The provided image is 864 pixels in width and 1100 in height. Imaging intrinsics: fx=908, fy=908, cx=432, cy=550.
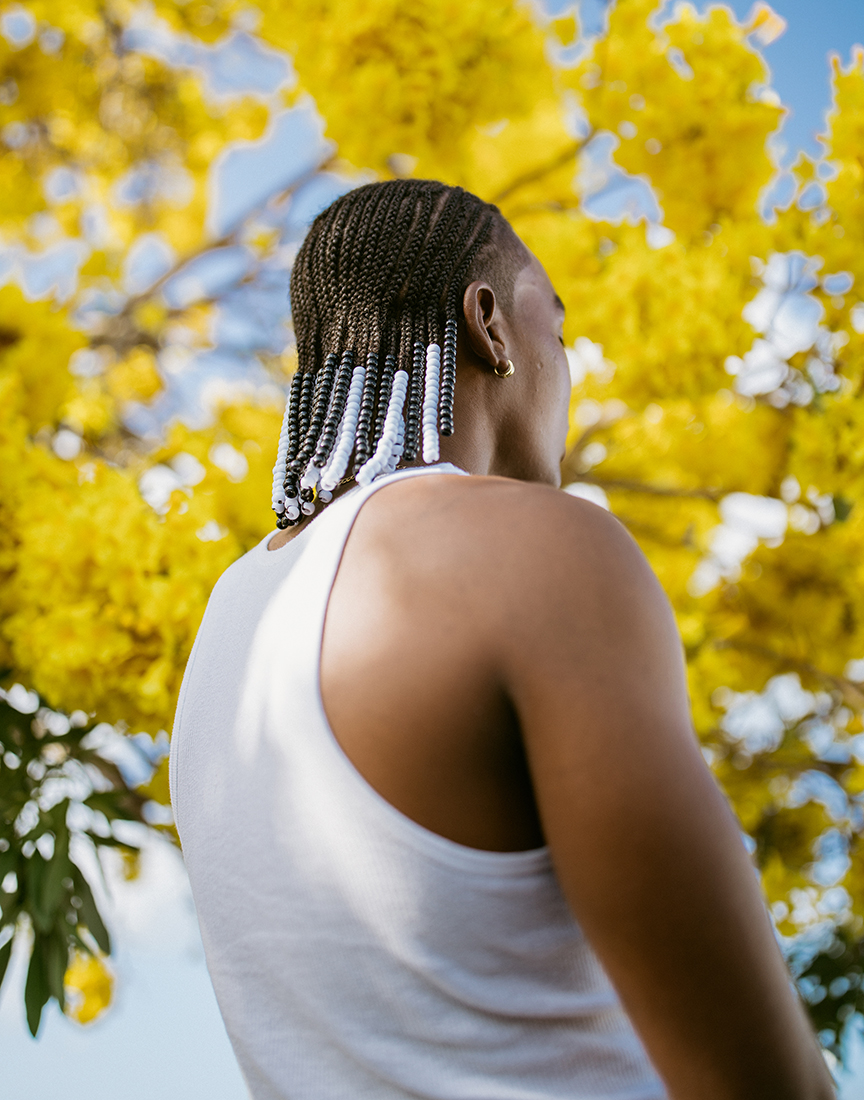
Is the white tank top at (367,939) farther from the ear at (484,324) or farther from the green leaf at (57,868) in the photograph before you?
the green leaf at (57,868)

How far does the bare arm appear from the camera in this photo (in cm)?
60

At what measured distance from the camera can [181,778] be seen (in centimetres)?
94

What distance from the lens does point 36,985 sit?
181 cm

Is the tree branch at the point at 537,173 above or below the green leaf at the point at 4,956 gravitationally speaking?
above

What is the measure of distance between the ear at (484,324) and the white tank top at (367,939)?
0.27m

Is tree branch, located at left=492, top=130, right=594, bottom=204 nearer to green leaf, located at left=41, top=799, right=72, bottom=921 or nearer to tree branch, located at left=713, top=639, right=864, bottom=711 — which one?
tree branch, located at left=713, top=639, right=864, bottom=711

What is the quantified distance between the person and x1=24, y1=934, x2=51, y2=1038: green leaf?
3.95 feet

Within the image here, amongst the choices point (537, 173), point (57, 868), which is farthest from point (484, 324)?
point (537, 173)

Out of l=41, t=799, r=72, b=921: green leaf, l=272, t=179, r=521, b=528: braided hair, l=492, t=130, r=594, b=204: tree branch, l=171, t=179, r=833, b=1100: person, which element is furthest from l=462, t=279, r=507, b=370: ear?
l=492, t=130, r=594, b=204: tree branch

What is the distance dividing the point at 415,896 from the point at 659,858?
18 centimetres

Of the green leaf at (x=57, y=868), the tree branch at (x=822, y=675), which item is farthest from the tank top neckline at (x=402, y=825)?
the tree branch at (x=822, y=675)

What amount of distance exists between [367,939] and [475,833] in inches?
4.9

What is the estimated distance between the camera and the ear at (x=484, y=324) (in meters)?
1.00

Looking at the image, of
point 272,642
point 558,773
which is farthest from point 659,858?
point 272,642
